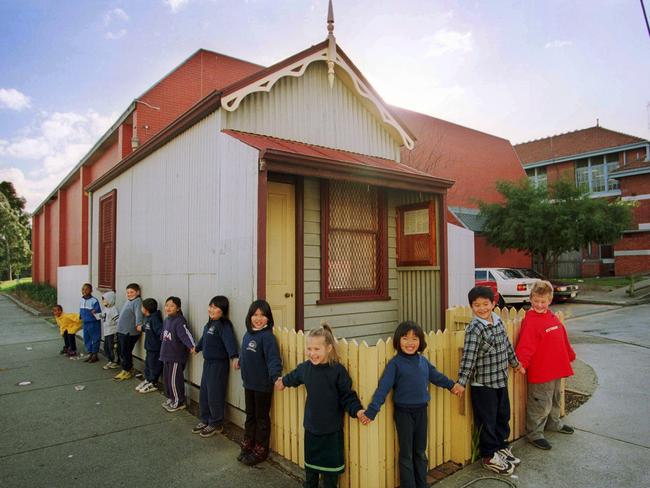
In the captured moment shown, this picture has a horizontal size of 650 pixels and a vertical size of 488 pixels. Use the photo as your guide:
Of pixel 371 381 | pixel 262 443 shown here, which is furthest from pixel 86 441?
pixel 371 381

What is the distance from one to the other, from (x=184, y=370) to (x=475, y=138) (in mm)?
26012

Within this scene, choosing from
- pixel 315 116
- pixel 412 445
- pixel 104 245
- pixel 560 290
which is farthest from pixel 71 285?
pixel 560 290

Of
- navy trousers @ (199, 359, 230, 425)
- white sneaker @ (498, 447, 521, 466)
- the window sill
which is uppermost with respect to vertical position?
the window sill

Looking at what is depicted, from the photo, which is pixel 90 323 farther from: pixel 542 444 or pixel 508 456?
pixel 542 444

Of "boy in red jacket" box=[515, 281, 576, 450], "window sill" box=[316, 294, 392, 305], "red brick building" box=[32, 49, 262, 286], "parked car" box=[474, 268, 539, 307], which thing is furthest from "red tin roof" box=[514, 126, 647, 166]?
"boy in red jacket" box=[515, 281, 576, 450]

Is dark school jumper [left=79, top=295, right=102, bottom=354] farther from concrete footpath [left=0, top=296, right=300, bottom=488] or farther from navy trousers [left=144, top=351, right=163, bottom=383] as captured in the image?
navy trousers [left=144, top=351, right=163, bottom=383]

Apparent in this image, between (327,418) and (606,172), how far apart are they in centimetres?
3866

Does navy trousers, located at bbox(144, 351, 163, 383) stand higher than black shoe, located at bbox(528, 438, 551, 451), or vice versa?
navy trousers, located at bbox(144, 351, 163, 383)

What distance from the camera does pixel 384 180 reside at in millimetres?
6004

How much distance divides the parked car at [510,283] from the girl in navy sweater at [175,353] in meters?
13.6

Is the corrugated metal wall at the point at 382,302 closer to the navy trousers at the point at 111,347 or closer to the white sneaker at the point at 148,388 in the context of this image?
the white sneaker at the point at 148,388

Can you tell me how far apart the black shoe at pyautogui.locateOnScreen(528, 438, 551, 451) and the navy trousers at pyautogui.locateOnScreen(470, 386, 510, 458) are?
1.78 ft

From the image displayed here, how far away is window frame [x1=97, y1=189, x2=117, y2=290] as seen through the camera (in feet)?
29.7

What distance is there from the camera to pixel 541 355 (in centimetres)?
425
